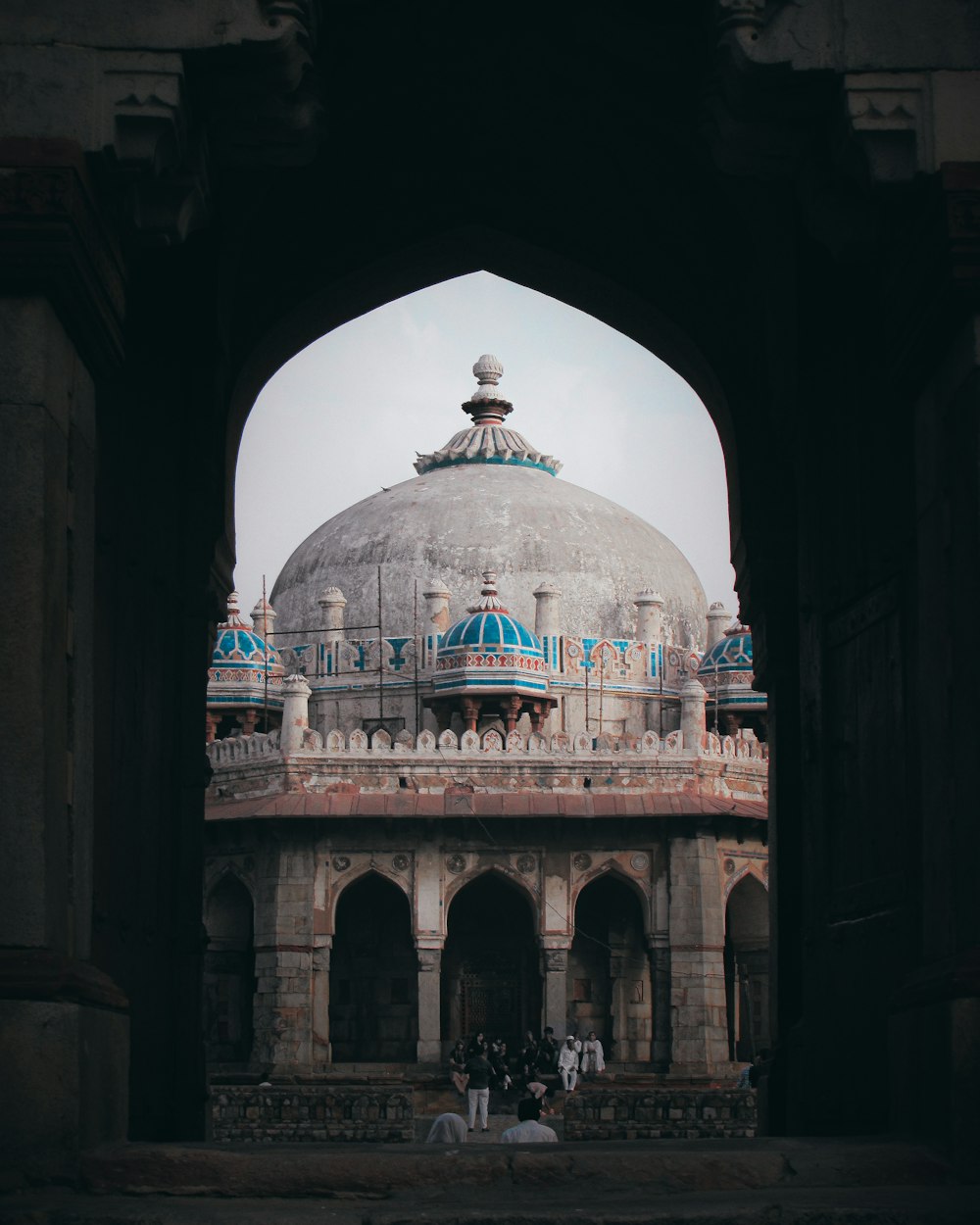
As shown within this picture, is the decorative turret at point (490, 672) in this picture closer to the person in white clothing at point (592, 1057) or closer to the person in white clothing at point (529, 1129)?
the person in white clothing at point (592, 1057)

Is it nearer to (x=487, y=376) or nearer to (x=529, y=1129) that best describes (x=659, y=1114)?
(x=529, y=1129)

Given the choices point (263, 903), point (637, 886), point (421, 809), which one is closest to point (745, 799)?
point (637, 886)

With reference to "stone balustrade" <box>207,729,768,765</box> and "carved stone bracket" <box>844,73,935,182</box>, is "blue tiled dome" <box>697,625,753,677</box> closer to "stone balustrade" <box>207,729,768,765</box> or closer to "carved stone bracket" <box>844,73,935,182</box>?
"stone balustrade" <box>207,729,768,765</box>

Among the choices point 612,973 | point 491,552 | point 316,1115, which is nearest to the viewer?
point 316,1115

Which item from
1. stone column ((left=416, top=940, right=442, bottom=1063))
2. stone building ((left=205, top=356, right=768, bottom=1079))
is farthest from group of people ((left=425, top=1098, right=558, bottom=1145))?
stone building ((left=205, top=356, right=768, bottom=1079))

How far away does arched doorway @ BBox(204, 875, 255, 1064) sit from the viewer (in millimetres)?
29125

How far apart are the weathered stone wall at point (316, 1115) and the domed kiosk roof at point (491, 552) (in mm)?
21070

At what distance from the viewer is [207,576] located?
27.3ft

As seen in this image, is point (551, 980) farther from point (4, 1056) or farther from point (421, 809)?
point (4, 1056)

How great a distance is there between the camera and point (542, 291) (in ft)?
32.9

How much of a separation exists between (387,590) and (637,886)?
1148 cm

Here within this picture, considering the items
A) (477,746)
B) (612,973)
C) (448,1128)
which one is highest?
(477,746)

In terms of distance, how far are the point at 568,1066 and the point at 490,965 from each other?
483 centimetres

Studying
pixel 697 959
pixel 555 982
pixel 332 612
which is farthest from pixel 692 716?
pixel 332 612
